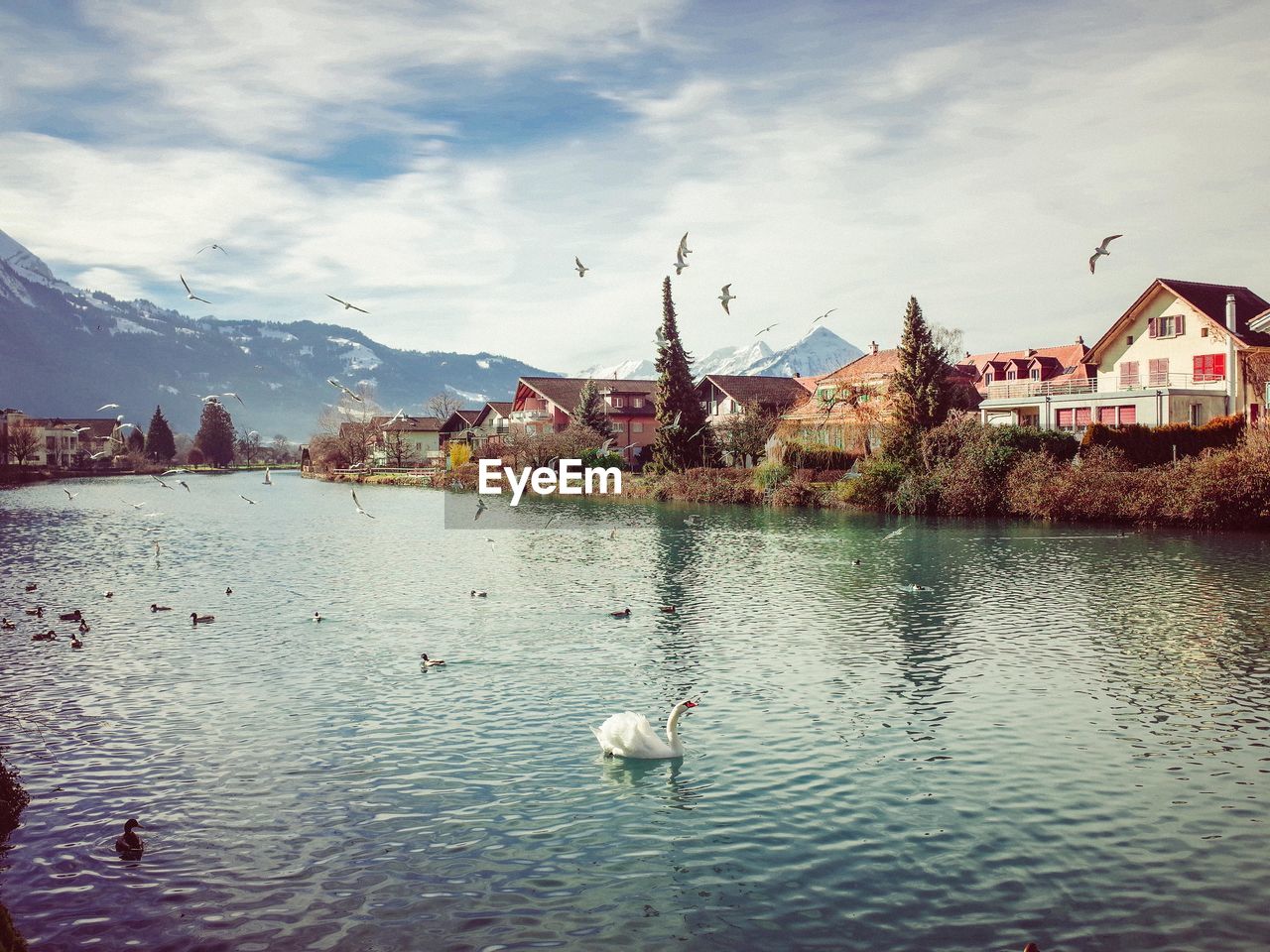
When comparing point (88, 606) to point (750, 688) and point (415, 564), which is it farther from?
point (750, 688)

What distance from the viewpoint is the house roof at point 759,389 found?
362 feet

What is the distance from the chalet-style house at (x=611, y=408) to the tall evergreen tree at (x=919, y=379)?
5285 centimetres

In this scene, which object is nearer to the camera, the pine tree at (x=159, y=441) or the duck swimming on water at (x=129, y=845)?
the duck swimming on water at (x=129, y=845)

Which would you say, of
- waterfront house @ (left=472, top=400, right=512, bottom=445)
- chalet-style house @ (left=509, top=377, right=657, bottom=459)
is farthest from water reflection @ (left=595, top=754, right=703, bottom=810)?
waterfront house @ (left=472, top=400, right=512, bottom=445)

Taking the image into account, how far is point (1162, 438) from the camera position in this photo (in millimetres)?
58750

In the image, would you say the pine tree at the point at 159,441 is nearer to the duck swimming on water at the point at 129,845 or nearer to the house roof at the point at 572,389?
the house roof at the point at 572,389

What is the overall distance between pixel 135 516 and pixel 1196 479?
68.3 metres

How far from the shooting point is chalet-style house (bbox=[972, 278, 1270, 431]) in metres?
66.6

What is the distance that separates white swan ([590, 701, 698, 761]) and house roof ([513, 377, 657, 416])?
109178mm

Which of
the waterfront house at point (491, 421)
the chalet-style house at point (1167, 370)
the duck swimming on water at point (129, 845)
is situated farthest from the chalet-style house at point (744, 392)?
the duck swimming on water at point (129, 845)

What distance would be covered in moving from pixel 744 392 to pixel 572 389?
27193mm

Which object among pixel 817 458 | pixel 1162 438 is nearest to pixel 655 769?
pixel 1162 438

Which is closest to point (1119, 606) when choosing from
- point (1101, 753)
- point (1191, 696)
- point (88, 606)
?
point (1191, 696)

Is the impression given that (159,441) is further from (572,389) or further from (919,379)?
(919,379)
